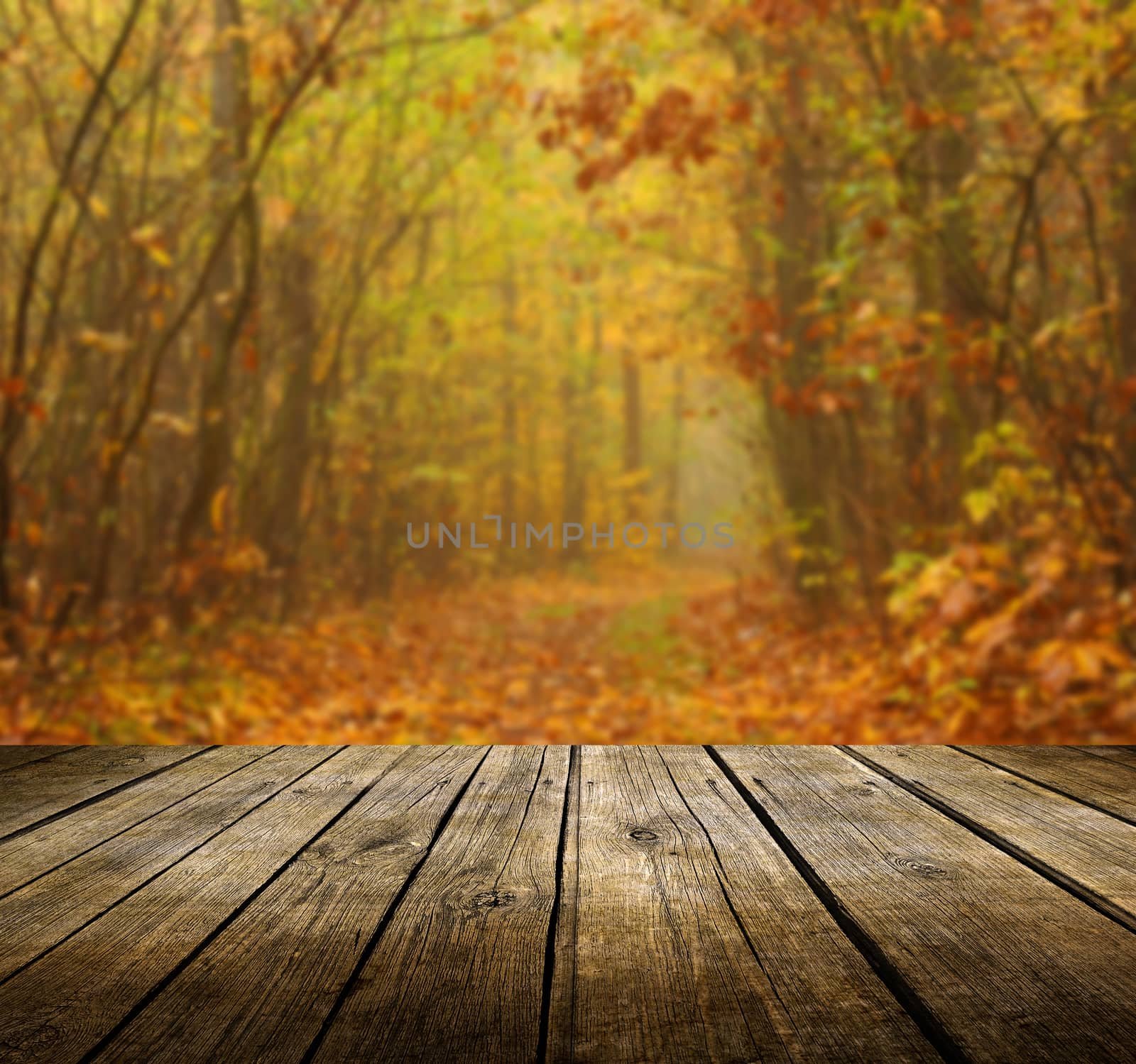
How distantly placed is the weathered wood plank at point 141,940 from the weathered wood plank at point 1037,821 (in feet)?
4.39

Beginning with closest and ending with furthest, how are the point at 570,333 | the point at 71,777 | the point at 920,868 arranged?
the point at 920,868 → the point at 71,777 → the point at 570,333

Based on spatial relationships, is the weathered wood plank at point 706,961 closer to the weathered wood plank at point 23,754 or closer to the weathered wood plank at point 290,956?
the weathered wood plank at point 290,956

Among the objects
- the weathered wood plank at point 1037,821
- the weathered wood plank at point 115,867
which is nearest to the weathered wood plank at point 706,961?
the weathered wood plank at point 1037,821

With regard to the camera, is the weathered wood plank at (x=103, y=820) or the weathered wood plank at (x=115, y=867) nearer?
the weathered wood plank at (x=115, y=867)

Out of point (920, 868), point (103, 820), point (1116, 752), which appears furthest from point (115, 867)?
point (1116, 752)

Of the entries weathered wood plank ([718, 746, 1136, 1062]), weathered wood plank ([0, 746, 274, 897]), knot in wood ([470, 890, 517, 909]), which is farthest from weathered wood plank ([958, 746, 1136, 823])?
weathered wood plank ([0, 746, 274, 897])

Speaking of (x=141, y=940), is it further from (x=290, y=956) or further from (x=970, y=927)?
(x=970, y=927)

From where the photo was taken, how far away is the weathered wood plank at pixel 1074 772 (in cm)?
225

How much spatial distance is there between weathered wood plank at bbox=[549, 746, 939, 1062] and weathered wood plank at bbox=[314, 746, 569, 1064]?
0.05 meters

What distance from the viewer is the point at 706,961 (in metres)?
1.39

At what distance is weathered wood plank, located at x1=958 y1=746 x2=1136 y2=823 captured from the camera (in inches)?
88.6

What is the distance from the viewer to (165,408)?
5742mm

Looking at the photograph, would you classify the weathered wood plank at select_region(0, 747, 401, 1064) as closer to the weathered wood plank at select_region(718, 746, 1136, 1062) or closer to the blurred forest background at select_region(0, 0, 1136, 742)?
the weathered wood plank at select_region(718, 746, 1136, 1062)

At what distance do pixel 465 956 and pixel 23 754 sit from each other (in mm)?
1891
